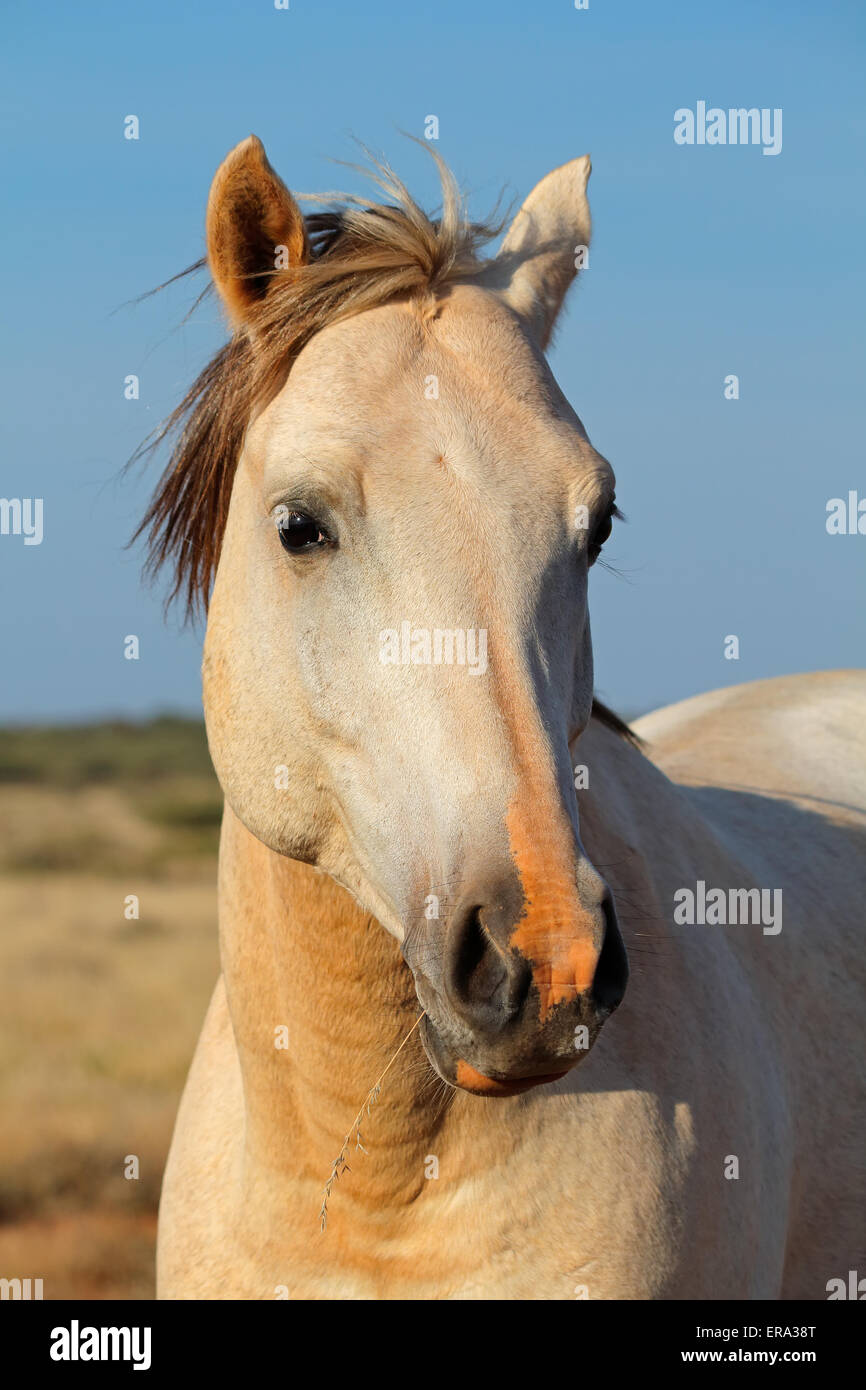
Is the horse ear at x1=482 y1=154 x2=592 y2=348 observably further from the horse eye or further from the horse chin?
the horse chin

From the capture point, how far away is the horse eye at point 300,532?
2244 millimetres

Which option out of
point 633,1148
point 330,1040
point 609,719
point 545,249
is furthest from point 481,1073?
point 545,249

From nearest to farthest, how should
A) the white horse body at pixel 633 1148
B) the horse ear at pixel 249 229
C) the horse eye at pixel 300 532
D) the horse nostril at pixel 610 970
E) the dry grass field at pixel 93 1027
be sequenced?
the horse nostril at pixel 610 970
the horse eye at pixel 300 532
the white horse body at pixel 633 1148
the horse ear at pixel 249 229
the dry grass field at pixel 93 1027

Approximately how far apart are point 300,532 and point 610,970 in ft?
3.15

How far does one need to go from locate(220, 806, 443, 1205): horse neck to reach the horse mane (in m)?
0.78

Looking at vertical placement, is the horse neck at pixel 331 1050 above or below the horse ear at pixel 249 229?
below

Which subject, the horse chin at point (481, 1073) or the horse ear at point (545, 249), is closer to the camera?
the horse chin at point (481, 1073)

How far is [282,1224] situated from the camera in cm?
249

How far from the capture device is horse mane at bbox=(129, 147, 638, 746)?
246 cm

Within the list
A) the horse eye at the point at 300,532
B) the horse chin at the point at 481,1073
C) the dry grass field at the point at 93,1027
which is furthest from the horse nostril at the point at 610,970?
the dry grass field at the point at 93,1027

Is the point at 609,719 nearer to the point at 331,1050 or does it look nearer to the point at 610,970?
the point at 331,1050

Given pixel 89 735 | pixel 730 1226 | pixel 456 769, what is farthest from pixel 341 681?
pixel 89 735

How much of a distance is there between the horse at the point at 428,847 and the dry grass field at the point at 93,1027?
56.4 inches

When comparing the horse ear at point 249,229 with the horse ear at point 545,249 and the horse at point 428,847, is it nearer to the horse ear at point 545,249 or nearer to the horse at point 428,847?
the horse at point 428,847
